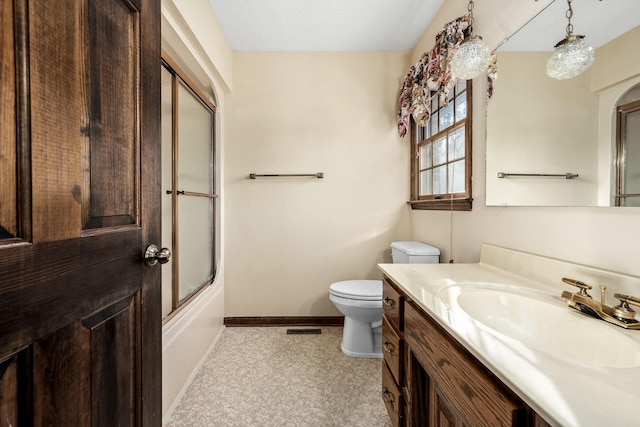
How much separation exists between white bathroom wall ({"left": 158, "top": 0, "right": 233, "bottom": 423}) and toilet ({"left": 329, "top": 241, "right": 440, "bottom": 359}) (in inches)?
36.6

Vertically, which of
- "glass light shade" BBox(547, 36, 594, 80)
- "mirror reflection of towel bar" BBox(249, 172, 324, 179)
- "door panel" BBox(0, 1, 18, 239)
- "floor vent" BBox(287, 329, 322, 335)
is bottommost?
"floor vent" BBox(287, 329, 322, 335)

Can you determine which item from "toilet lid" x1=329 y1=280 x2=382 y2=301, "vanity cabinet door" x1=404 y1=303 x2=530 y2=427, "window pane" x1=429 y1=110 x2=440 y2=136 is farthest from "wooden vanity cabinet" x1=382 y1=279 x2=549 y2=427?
"window pane" x1=429 y1=110 x2=440 y2=136

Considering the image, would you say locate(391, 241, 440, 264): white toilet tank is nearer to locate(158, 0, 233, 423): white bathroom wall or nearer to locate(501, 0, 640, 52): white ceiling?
locate(501, 0, 640, 52): white ceiling

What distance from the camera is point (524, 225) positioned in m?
1.14

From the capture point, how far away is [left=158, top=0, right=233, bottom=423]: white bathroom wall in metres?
1.38

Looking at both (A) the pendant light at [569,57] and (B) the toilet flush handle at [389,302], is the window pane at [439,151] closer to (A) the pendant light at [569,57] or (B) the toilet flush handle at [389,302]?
(A) the pendant light at [569,57]

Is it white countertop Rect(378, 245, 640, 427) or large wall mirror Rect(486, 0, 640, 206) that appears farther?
large wall mirror Rect(486, 0, 640, 206)

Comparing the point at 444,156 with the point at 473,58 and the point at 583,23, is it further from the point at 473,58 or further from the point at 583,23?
the point at 583,23

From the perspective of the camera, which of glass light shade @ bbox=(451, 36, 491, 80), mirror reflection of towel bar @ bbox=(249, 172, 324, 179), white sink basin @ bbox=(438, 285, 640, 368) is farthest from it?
mirror reflection of towel bar @ bbox=(249, 172, 324, 179)

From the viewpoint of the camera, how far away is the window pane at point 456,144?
64.5 inches

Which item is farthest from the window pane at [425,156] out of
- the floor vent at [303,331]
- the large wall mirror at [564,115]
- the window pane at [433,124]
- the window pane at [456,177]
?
the floor vent at [303,331]

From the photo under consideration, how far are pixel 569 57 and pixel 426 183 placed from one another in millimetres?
1284

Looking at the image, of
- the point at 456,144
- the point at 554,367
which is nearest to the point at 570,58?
the point at 456,144

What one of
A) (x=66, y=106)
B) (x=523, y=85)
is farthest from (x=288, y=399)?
(x=523, y=85)
